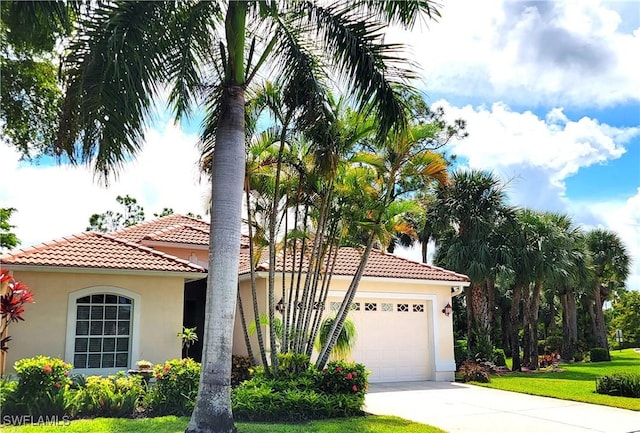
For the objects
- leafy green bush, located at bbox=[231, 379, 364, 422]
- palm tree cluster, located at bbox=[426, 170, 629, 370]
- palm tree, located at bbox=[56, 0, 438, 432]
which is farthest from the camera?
palm tree cluster, located at bbox=[426, 170, 629, 370]

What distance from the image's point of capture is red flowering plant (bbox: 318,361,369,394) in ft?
38.6

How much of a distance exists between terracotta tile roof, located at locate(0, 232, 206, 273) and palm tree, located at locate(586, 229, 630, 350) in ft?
101

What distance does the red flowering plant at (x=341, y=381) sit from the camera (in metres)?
11.8

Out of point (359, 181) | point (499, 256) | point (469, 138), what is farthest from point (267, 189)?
point (469, 138)

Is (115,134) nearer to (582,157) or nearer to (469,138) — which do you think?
(582,157)

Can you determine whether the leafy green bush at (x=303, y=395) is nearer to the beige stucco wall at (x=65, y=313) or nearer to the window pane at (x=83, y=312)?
the beige stucco wall at (x=65, y=313)

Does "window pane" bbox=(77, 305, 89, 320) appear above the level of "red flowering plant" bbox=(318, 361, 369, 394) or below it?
above

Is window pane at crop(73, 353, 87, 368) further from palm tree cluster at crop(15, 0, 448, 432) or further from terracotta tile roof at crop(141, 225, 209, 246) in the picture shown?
palm tree cluster at crop(15, 0, 448, 432)

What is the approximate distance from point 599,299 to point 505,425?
3181 cm

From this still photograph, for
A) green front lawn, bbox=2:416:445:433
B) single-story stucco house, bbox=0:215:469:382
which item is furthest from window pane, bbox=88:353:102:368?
green front lawn, bbox=2:416:445:433

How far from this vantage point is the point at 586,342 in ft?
131

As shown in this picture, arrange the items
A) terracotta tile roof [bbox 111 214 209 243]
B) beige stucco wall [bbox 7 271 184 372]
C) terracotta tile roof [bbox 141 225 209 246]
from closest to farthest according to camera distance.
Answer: beige stucco wall [bbox 7 271 184 372] → terracotta tile roof [bbox 141 225 209 246] → terracotta tile roof [bbox 111 214 209 243]

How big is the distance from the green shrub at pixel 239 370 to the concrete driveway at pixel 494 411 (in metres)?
3.48

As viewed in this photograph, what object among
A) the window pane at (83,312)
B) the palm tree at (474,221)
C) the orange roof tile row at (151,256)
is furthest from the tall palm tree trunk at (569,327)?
the window pane at (83,312)
